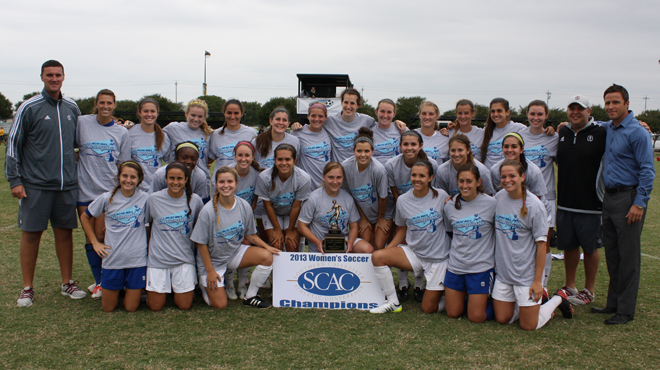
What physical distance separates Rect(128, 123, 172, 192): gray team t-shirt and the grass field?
4.23 ft

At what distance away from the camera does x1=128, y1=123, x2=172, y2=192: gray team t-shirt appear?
456cm

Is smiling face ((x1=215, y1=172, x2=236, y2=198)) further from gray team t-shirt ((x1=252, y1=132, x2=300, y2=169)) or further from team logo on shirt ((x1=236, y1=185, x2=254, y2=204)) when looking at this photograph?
gray team t-shirt ((x1=252, y1=132, x2=300, y2=169))

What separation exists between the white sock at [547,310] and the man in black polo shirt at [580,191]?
516 mm

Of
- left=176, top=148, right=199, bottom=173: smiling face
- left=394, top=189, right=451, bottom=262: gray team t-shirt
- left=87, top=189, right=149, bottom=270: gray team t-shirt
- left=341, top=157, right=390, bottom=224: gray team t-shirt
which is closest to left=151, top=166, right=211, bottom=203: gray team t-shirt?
left=176, top=148, right=199, bottom=173: smiling face

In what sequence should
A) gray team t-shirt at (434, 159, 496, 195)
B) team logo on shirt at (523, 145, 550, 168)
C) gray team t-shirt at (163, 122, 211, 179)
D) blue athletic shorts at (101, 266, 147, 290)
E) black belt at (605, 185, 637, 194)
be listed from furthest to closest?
gray team t-shirt at (163, 122, 211, 179) < team logo on shirt at (523, 145, 550, 168) < gray team t-shirt at (434, 159, 496, 195) < blue athletic shorts at (101, 266, 147, 290) < black belt at (605, 185, 637, 194)

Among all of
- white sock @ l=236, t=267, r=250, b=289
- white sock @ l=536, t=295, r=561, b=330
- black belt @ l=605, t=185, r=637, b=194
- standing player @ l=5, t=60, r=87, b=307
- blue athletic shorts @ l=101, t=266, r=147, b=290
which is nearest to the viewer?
white sock @ l=536, t=295, r=561, b=330

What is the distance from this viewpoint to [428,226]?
4.01 meters

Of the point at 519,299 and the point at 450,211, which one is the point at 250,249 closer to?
the point at 450,211

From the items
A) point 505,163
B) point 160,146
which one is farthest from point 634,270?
point 160,146

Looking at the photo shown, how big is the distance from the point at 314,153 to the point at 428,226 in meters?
1.59

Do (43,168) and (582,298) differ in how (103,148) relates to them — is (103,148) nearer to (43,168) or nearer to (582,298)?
(43,168)

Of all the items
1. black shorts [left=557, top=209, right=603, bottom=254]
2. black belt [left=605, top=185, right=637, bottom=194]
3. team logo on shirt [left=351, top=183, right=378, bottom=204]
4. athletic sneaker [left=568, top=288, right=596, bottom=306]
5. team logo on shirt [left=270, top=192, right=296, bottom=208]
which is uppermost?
black belt [left=605, top=185, right=637, bottom=194]

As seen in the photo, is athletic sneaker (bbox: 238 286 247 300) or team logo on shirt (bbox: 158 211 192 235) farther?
athletic sneaker (bbox: 238 286 247 300)

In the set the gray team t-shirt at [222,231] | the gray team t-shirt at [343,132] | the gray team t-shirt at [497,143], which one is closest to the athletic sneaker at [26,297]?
the gray team t-shirt at [222,231]
